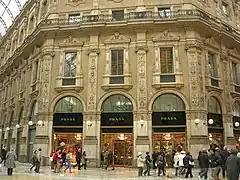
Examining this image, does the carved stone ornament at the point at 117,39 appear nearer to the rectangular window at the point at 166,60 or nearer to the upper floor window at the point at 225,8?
the rectangular window at the point at 166,60

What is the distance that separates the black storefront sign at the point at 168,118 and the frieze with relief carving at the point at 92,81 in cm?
490

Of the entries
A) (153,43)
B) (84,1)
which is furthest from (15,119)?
(153,43)

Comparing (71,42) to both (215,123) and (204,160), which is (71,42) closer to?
(215,123)

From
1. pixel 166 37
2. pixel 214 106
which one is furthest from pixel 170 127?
pixel 166 37

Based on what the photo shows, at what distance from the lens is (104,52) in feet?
77.8

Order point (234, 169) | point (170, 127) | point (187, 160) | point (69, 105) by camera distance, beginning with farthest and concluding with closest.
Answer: point (69, 105) < point (170, 127) < point (187, 160) < point (234, 169)

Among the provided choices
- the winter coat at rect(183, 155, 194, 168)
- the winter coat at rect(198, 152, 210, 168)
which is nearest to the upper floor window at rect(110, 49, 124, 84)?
the winter coat at rect(183, 155, 194, 168)

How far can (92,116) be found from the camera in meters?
22.5

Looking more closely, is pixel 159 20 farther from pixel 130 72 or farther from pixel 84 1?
pixel 84 1

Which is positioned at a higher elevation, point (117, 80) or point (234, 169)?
point (117, 80)

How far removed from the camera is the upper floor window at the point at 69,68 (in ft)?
78.1

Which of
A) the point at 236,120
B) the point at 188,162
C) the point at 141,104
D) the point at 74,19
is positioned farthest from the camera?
the point at 236,120

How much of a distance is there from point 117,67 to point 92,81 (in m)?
2.34

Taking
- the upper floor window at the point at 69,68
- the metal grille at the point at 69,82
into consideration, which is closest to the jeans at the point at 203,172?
the metal grille at the point at 69,82
